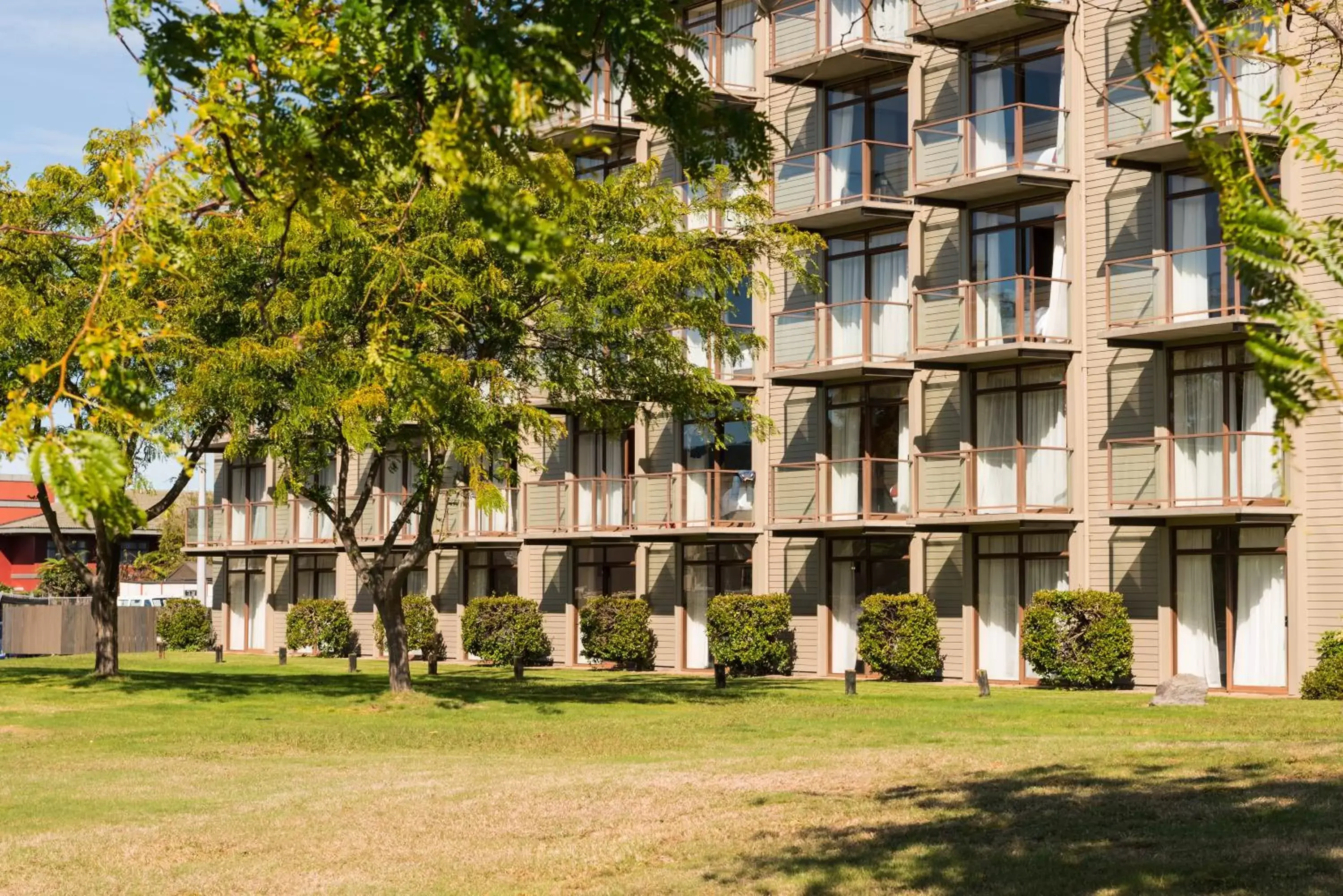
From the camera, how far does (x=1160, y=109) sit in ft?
102

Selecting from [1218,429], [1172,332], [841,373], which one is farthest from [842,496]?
[1172,332]

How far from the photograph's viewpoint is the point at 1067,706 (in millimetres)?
27578

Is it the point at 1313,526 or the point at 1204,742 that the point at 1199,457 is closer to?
the point at 1313,526

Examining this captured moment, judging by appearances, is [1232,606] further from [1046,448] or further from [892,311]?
[892,311]

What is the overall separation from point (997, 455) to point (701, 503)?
8.13m

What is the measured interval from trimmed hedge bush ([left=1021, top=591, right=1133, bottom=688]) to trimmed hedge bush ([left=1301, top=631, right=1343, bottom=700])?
3.74 meters

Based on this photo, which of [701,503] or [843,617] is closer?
[843,617]

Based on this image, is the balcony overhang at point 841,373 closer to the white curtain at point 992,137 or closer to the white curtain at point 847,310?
the white curtain at point 847,310

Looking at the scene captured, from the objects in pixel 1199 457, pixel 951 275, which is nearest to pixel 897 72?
pixel 951 275

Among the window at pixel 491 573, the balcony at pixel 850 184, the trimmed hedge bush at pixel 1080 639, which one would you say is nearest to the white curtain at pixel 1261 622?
the trimmed hedge bush at pixel 1080 639

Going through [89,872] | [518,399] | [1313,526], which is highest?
[518,399]

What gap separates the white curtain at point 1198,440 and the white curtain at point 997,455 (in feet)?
10.8

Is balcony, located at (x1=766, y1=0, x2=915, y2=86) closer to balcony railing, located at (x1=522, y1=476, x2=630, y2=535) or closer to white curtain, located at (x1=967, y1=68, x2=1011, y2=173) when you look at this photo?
white curtain, located at (x1=967, y1=68, x2=1011, y2=173)

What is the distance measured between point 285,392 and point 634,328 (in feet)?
17.3
